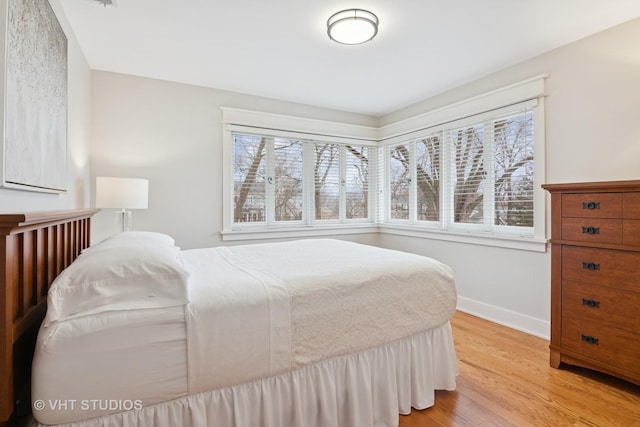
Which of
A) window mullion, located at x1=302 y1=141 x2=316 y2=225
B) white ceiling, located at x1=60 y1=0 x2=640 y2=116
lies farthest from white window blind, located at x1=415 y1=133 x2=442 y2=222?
window mullion, located at x1=302 y1=141 x2=316 y2=225

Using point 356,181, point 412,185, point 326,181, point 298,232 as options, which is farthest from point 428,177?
point 298,232

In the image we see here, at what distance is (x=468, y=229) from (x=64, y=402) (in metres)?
3.44

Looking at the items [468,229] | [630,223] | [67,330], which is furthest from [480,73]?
[67,330]

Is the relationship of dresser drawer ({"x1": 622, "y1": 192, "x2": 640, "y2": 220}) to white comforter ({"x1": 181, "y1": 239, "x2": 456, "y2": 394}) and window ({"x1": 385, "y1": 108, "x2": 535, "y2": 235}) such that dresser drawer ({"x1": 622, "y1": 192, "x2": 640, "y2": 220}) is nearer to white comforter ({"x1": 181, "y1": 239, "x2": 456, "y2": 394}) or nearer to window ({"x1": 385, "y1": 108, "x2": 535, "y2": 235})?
window ({"x1": 385, "y1": 108, "x2": 535, "y2": 235})

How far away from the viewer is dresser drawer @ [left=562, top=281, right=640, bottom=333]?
186 cm

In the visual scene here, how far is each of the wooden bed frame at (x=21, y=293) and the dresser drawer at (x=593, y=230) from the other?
2845mm

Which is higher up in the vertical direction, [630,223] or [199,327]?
[630,223]

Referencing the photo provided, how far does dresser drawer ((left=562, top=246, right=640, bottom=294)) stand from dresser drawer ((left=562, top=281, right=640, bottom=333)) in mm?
33

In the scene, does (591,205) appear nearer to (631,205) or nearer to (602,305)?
(631,205)

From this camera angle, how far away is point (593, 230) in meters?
2.02

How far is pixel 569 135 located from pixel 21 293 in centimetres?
354

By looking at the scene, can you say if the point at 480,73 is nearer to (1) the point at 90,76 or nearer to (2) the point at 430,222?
(2) the point at 430,222

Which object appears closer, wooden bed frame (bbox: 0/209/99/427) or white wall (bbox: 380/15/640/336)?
wooden bed frame (bbox: 0/209/99/427)

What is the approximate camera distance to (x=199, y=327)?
118cm
